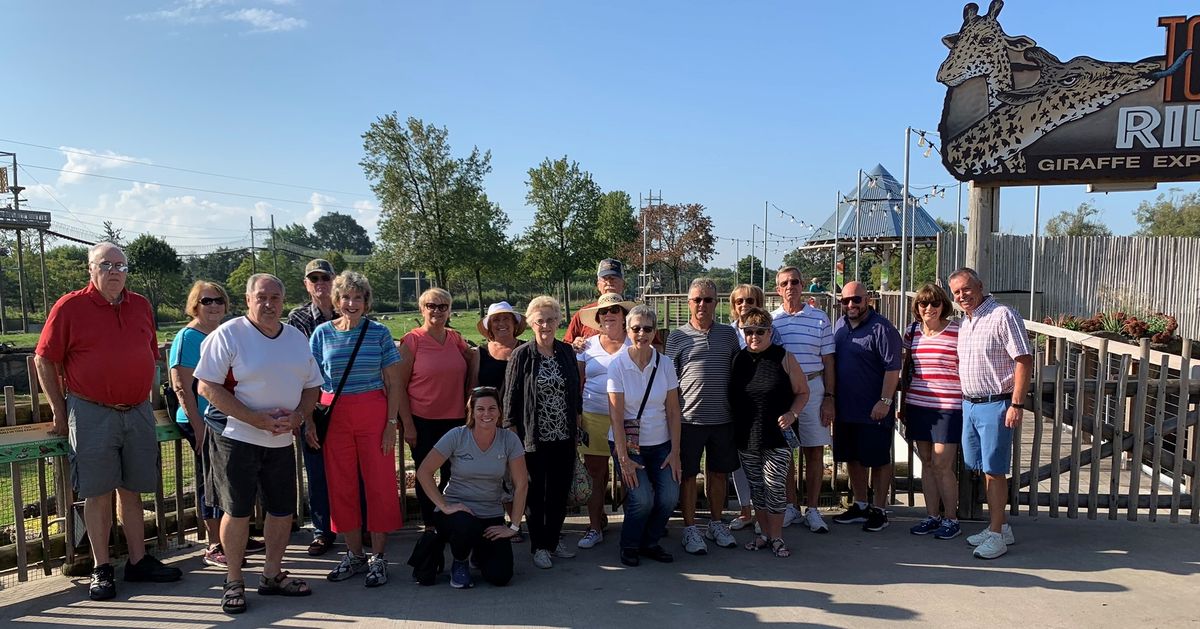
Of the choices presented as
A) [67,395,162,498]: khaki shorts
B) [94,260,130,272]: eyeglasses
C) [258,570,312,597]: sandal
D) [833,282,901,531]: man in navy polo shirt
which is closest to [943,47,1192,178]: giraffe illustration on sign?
[833,282,901,531]: man in navy polo shirt

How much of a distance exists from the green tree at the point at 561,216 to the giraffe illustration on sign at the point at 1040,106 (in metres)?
26.7

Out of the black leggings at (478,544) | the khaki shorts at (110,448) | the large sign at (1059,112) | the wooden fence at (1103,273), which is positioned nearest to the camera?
the khaki shorts at (110,448)

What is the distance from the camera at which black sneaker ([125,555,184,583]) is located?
3.95 meters

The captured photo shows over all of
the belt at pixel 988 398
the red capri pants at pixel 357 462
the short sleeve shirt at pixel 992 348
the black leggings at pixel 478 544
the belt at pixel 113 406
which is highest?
the short sleeve shirt at pixel 992 348

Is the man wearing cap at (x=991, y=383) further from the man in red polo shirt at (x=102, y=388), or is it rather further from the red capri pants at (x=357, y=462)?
the man in red polo shirt at (x=102, y=388)

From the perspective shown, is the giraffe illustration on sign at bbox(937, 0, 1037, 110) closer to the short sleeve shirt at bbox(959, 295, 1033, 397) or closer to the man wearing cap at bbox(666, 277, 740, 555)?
the short sleeve shirt at bbox(959, 295, 1033, 397)

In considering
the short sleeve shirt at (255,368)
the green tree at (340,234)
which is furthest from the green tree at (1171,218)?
the green tree at (340,234)

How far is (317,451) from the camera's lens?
162 inches

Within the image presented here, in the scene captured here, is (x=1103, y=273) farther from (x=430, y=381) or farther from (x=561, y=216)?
(x=561, y=216)

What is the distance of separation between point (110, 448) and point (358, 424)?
1259 mm

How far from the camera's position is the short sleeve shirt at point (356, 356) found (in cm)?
396

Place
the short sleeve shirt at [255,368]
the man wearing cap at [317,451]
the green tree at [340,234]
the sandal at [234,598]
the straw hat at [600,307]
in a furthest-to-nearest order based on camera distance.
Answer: the green tree at [340,234] < the straw hat at [600,307] < the man wearing cap at [317,451] < the sandal at [234,598] < the short sleeve shirt at [255,368]

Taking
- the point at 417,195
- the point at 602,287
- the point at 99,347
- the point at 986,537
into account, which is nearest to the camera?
the point at 99,347

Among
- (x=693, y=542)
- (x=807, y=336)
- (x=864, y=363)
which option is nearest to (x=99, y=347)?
(x=693, y=542)
